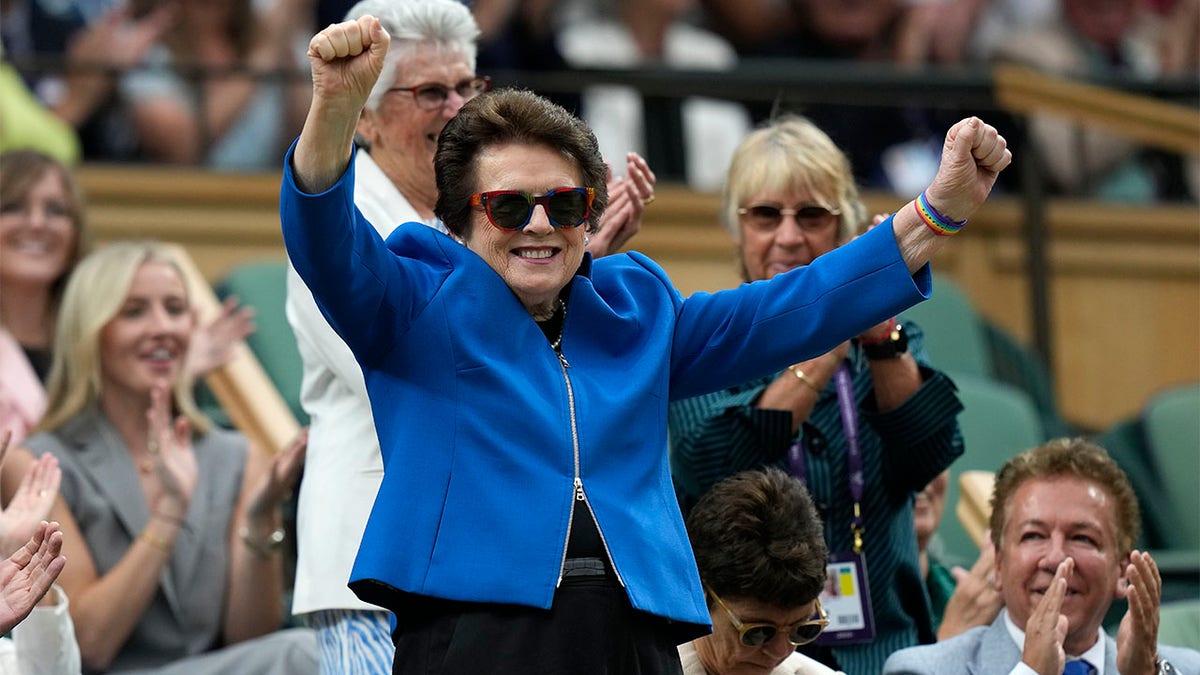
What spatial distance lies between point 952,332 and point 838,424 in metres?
2.59

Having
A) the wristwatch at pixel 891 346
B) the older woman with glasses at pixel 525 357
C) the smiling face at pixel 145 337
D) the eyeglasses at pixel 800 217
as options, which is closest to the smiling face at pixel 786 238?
the eyeglasses at pixel 800 217

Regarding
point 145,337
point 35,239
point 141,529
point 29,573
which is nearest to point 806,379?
point 29,573

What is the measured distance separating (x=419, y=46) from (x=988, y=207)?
12.2 ft

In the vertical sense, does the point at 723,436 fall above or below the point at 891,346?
below

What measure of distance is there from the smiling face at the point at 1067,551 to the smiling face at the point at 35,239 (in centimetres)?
249

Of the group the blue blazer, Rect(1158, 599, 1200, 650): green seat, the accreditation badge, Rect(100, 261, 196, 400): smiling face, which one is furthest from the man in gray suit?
Rect(100, 261, 196, 400): smiling face

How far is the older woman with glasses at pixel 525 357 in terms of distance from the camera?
2.35 metres

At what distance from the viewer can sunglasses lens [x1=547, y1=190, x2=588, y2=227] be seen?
97.4 inches

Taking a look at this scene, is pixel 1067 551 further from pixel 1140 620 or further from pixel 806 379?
pixel 806 379

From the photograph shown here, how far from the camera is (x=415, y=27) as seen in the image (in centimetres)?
328

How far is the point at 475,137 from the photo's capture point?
2510 millimetres

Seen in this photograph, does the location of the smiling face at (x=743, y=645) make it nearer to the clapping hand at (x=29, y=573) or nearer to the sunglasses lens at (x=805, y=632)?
the sunglasses lens at (x=805, y=632)

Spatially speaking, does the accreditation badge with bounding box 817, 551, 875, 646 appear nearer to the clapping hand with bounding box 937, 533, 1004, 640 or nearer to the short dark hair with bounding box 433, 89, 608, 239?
the clapping hand with bounding box 937, 533, 1004, 640

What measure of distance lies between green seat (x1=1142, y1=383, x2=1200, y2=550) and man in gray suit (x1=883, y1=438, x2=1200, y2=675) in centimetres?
198
